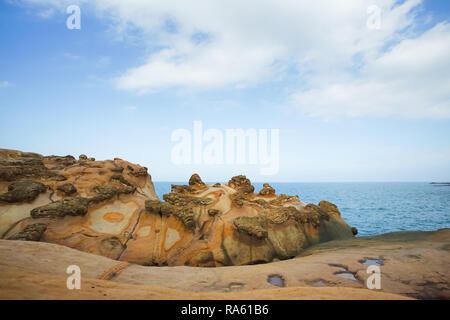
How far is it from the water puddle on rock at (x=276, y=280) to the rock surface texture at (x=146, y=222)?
285 centimetres

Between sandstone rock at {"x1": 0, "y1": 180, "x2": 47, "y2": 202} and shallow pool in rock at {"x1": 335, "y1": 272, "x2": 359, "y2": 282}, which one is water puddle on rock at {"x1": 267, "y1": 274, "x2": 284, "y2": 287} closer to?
shallow pool in rock at {"x1": 335, "y1": 272, "x2": 359, "y2": 282}

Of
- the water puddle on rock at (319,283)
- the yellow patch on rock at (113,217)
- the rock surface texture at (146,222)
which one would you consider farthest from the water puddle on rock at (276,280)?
the yellow patch on rock at (113,217)

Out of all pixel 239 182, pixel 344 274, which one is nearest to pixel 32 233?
pixel 344 274

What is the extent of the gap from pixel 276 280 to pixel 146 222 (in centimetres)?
529

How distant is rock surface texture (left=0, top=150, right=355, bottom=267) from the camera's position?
6.92 meters

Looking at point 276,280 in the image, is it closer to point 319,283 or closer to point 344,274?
point 319,283

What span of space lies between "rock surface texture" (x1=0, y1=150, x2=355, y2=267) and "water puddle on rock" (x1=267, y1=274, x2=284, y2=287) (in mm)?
2850

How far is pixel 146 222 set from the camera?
8.09 m

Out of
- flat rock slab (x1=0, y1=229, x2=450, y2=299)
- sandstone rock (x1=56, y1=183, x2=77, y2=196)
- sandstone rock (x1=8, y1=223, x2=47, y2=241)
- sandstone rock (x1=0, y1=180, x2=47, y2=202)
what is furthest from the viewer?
sandstone rock (x1=56, y1=183, x2=77, y2=196)

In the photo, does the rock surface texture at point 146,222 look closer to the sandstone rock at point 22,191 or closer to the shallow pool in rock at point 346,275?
the sandstone rock at point 22,191

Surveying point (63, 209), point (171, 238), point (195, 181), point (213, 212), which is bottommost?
point (171, 238)

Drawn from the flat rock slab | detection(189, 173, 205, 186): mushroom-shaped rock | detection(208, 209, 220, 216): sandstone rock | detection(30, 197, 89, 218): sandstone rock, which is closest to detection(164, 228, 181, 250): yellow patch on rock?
detection(208, 209, 220, 216): sandstone rock
